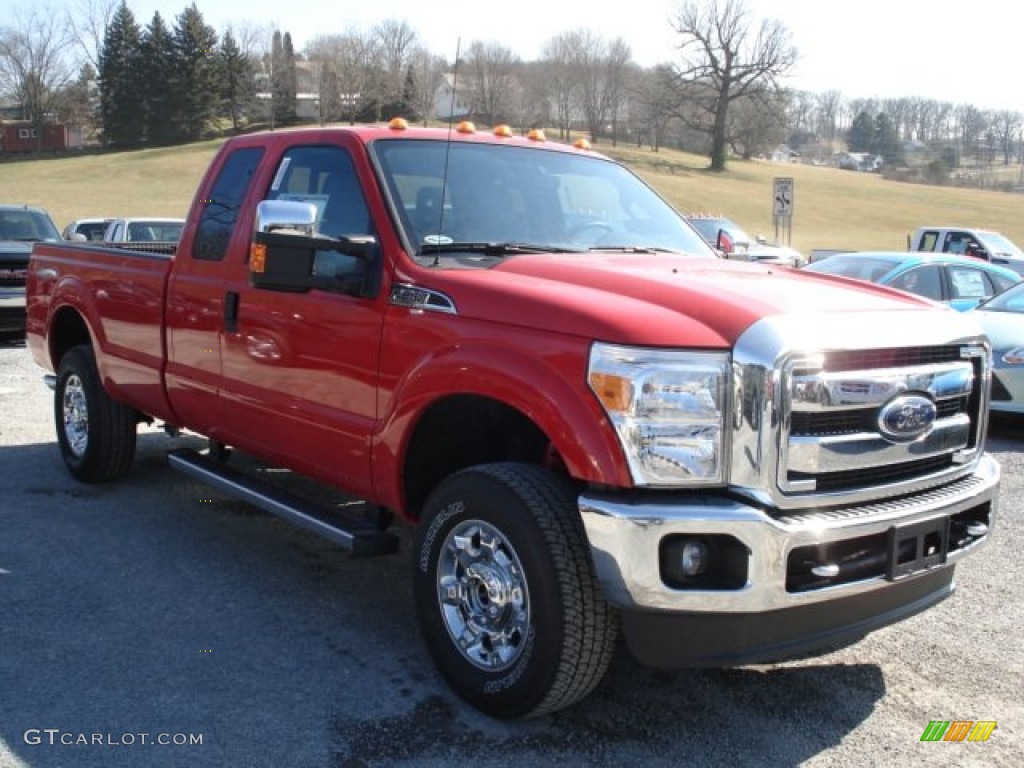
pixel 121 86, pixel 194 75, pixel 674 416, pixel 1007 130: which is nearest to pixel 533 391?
pixel 674 416

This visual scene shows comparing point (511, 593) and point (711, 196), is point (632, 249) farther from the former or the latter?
point (711, 196)

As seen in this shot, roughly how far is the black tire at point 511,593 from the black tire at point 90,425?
11.3ft

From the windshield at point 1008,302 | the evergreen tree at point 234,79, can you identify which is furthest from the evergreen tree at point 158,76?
the windshield at point 1008,302

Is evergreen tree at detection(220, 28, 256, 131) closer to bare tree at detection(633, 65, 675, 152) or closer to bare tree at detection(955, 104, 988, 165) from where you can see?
bare tree at detection(633, 65, 675, 152)

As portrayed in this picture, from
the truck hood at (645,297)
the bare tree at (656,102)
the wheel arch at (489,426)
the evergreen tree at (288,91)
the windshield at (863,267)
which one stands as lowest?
the wheel arch at (489,426)

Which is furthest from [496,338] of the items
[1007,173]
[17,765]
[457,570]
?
[1007,173]

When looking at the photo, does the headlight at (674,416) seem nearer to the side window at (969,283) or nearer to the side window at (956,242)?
the side window at (969,283)

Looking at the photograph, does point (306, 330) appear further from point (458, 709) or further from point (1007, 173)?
point (1007, 173)

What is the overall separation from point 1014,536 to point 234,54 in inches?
3450

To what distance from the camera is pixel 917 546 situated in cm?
346

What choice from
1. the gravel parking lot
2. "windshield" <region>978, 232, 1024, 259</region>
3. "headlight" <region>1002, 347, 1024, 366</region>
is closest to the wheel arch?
the gravel parking lot

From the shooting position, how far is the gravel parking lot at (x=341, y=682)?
3.47 m

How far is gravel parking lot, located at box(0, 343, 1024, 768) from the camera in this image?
11.4 feet

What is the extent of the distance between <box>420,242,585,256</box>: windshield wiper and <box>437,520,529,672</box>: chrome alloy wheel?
1147 millimetres
